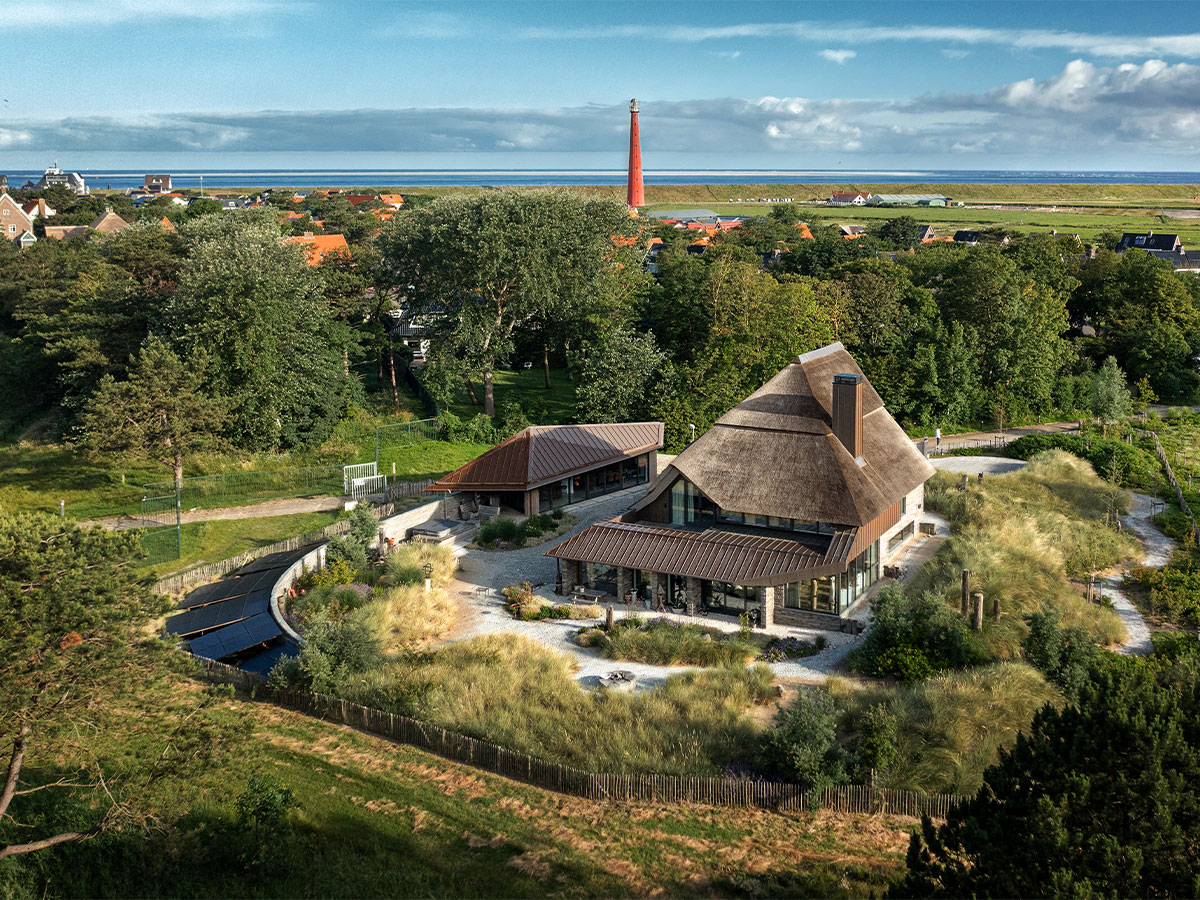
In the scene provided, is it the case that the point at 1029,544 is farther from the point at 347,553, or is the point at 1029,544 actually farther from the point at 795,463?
the point at 347,553

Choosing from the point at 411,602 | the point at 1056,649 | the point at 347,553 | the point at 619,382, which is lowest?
the point at 411,602

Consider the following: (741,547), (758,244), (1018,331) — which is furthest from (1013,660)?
(758,244)

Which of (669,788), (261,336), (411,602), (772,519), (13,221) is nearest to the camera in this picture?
(669,788)

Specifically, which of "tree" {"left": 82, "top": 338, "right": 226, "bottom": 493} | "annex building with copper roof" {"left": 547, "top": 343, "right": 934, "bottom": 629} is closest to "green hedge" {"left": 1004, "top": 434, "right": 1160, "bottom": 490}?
"annex building with copper roof" {"left": 547, "top": 343, "right": 934, "bottom": 629}

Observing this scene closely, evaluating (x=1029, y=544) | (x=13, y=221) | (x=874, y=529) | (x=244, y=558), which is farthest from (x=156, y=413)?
(x=13, y=221)

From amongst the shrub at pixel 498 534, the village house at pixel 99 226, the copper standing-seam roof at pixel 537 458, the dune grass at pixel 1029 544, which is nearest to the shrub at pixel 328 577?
the shrub at pixel 498 534

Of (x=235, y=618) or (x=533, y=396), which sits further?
(x=533, y=396)

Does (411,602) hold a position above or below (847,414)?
below

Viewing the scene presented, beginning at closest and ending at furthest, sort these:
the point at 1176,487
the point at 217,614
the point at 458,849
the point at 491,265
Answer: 1. the point at 458,849
2. the point at 217,614
3. the point at 1176,487
4. the point at 491,265
